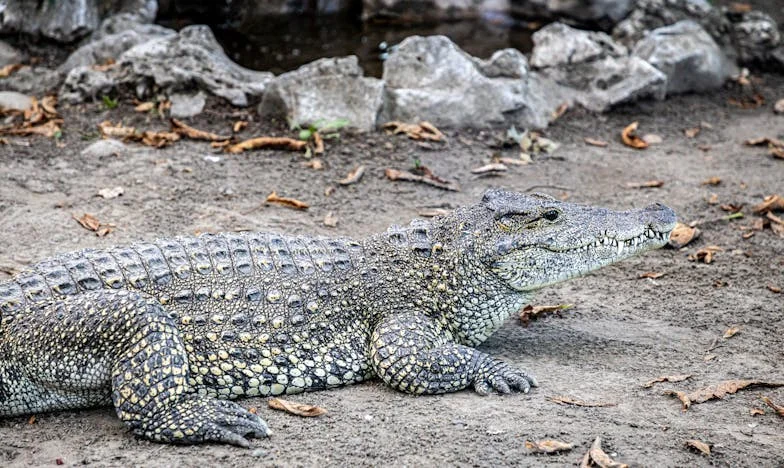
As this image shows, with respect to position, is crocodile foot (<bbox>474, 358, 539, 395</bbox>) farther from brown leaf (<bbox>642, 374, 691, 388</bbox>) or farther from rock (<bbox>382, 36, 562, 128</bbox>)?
rock (<bbox>382, 36, 562, 128</bbox>)

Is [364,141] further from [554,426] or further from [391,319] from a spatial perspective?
[554,426]

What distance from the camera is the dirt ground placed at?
4.31 metres

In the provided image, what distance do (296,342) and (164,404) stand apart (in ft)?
2.78

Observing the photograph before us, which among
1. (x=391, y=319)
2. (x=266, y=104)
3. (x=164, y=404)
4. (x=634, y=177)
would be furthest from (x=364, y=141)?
(x=164, y=404)

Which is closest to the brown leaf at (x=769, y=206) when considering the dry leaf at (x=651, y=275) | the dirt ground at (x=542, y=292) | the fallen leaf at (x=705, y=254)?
the dirt ground at (x=542, y=292)

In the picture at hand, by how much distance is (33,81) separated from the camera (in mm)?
10039

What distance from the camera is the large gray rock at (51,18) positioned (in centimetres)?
1104

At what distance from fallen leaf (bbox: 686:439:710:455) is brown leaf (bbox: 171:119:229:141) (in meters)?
5.90

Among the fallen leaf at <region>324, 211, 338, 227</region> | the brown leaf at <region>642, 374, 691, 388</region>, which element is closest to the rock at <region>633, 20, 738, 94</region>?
the fallen leaf at <region>324, 211, 338, 227</region>

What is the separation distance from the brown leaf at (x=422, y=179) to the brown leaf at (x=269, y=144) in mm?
991

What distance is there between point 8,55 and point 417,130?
18.4ft

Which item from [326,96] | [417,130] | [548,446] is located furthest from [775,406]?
[326,96]

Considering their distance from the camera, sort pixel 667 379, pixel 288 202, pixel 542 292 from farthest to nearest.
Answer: pixel 288 202 → pixel 542 292 → pixel 667 379

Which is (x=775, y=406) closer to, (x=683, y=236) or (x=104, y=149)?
(x=683, y=236)
